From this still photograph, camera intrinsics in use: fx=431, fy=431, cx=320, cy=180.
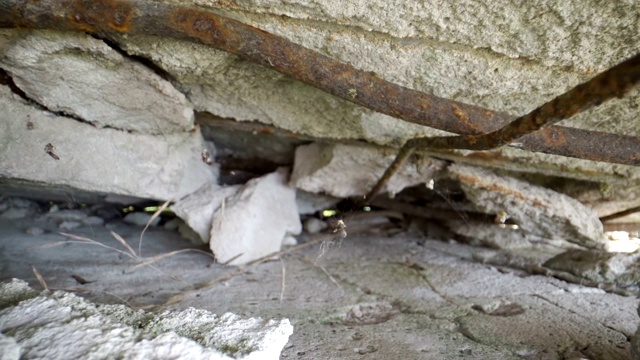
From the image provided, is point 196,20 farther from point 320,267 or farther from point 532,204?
point 532,204

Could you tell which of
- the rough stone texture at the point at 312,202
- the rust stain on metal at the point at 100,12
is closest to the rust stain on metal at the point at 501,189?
the rough stone texture at the point at 312,202

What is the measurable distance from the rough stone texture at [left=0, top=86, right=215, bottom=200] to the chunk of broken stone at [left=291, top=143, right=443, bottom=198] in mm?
505

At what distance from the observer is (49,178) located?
1.45 metres

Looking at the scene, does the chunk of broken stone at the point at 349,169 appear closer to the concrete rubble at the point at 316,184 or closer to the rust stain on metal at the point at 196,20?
the concrete rubble at the point at 316,184

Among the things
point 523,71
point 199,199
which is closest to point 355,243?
point 199,199

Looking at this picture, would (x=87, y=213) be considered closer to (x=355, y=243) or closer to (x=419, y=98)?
(x=355, y=243)

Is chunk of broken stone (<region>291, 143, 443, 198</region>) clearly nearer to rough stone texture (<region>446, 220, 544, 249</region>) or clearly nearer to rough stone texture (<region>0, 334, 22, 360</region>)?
rough stone texture (<region>446, 220, 544, 249</region>)

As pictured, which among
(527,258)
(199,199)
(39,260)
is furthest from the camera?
(527,258)

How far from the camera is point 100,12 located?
101cm

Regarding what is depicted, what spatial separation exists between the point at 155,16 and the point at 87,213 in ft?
5.06

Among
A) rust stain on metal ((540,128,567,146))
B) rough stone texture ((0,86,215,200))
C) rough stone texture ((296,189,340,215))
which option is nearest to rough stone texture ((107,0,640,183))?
rust stain on metal ((540,128,567,146))

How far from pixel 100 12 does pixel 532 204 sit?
5.32 feet

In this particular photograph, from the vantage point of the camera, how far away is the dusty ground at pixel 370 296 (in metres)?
1.13

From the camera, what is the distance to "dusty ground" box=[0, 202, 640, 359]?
113 cm
